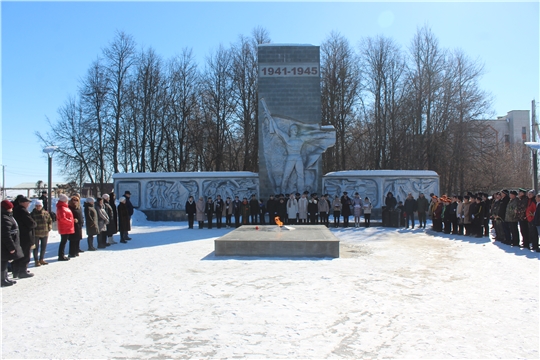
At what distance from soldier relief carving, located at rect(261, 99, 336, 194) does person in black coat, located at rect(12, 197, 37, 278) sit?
544 inches

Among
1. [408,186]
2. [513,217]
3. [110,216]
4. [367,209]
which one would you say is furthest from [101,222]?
[408,186]

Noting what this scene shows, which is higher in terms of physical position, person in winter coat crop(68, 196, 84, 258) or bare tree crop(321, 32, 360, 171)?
bare tree crop(321, 32, 360, 171)

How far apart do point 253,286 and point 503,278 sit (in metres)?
4.47

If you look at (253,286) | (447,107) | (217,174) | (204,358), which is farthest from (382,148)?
(204,358)

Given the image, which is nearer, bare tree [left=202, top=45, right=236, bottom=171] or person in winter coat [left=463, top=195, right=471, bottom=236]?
person in winter coat [left=463, top=195, right=471, bottom=236]

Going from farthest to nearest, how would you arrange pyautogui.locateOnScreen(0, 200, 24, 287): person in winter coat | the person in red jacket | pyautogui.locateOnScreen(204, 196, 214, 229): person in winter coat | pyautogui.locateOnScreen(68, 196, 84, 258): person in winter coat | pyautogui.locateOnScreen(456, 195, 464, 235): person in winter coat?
1. pyautogui.locateOnScreen(204, 196, 214, 229): person in winter coat
2. pyautogui.locateOnScreen(456, 195, 464, 235): person in winter coat
3. pyautogui.locateOnScreen(68, 196, 84, 258): person in winter coat
4. the person in red jacket
5. pyautogui.locateOnScreen(0, 200, 24, 287): person in winter coat

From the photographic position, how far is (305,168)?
20.8 meters

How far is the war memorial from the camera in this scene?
68.1 ft

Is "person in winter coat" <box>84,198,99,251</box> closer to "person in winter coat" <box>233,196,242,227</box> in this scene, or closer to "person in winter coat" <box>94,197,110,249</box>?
"person in winter coat" <box>94,197,110,249</box>

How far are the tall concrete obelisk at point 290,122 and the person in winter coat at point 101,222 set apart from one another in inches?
402

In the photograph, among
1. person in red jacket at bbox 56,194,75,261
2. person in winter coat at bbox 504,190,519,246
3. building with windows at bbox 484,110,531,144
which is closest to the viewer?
person in red jacket at bbox 56,194,75,261

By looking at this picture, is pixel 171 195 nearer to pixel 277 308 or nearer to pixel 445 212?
pixel 445 212

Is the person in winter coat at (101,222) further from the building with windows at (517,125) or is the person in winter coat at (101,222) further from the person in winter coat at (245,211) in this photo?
the building with windows at (517,125)

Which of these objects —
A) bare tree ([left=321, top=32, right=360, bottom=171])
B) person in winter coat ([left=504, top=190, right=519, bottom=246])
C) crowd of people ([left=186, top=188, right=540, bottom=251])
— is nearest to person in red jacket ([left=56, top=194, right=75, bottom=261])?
crowd of people ([left=186, top=188, right=540, bottom=251])
